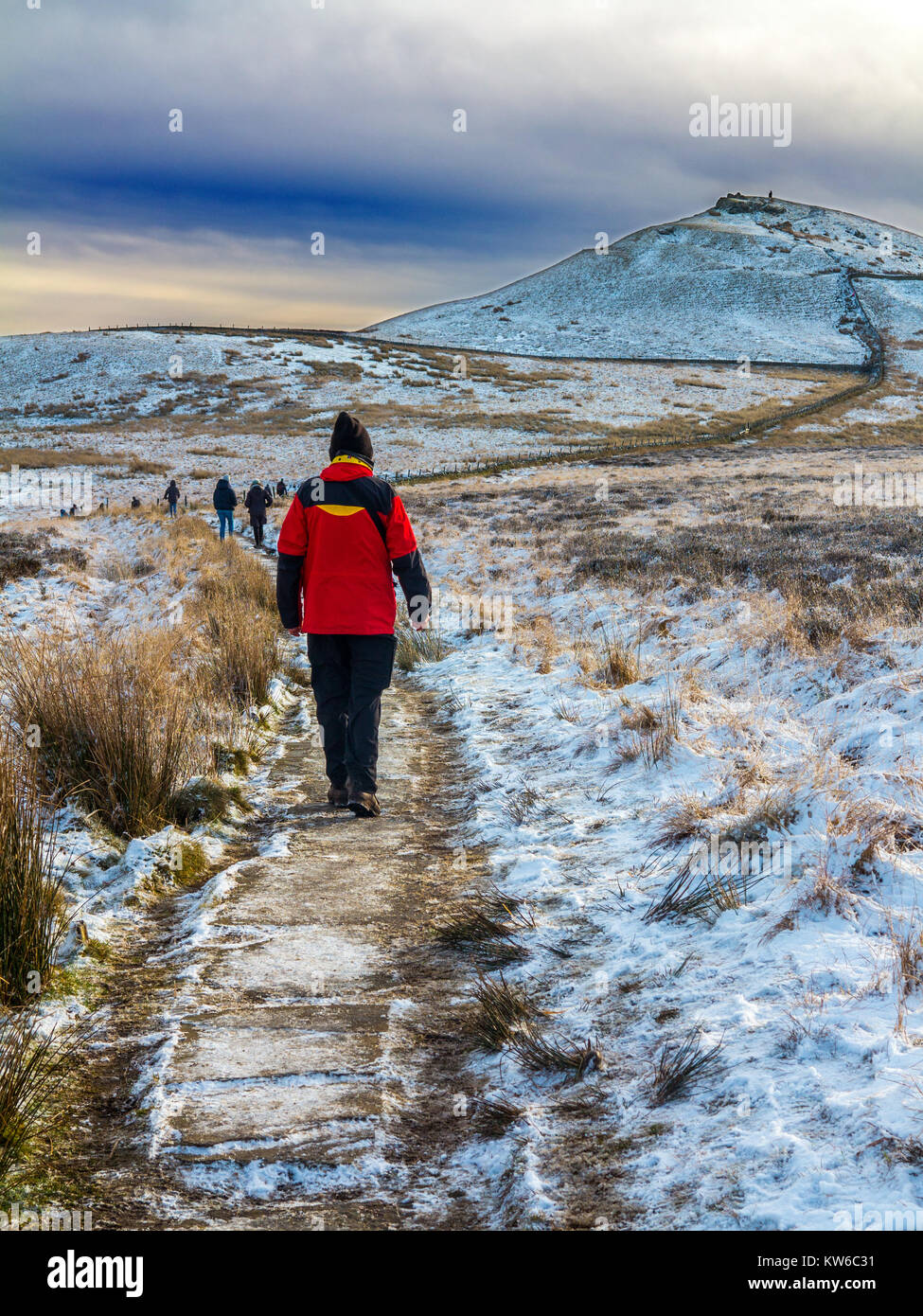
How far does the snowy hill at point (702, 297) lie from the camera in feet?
297

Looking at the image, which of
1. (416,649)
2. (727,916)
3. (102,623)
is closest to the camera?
(727,916)

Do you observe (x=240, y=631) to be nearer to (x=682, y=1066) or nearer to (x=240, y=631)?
(x=240, y=631)

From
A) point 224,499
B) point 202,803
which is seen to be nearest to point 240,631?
point 202,803

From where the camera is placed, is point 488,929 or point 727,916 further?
point 488,929

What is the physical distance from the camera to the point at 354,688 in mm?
5652

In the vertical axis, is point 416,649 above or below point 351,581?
below

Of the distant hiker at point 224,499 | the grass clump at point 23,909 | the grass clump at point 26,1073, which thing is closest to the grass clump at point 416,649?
the grass clump at point 23,909

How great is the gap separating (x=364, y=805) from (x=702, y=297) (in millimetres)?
110386

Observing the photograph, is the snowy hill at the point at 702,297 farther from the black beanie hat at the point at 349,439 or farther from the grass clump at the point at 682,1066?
the grass clump at the point at 682,1066

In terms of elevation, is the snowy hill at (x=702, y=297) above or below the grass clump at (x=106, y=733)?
above

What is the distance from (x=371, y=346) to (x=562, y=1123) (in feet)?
288

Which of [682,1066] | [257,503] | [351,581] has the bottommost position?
[682,1066]

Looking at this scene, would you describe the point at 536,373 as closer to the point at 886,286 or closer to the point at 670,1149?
the point at 886,286

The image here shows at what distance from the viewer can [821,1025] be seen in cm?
286
